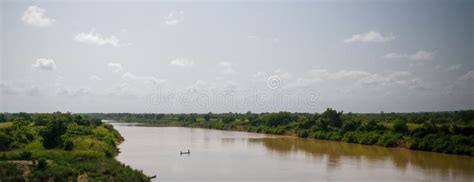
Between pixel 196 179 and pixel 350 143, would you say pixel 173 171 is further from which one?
pixel 350 143

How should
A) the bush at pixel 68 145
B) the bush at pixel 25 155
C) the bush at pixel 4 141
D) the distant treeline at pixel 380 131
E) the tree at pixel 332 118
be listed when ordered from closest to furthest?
the bush at pixel 25 155 → the bush at pixel 4 141 → the bush at pixel 68 145 → the distant treeline at pixel 380 131 → the tree at pixel 332 118

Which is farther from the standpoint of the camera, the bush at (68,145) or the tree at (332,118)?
the tree at (332,118)

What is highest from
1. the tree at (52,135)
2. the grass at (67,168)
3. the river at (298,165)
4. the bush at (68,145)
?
the tree at (52,135)

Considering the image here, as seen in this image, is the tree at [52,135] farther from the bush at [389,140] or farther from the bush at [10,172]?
the bush at [389,140]

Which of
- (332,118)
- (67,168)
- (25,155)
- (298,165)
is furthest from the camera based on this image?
(332,118)

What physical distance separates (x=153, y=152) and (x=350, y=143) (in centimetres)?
2079

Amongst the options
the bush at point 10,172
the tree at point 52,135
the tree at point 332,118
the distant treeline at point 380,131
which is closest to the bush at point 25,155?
the bush at point 10,172

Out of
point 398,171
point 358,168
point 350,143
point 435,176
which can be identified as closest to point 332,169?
point 358,168

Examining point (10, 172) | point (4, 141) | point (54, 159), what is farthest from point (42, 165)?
point (4, 141)

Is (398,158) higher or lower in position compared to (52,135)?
lower

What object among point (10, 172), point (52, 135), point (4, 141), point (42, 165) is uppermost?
point (52, 135)

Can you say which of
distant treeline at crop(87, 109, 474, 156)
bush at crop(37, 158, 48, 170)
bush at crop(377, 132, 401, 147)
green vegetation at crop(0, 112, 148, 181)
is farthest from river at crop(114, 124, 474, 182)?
bush at crop(37, 158, 48, 170)

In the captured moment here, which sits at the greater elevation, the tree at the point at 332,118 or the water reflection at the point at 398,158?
the tree at the point at 332,118

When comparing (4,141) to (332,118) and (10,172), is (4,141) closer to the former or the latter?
(10,172)
